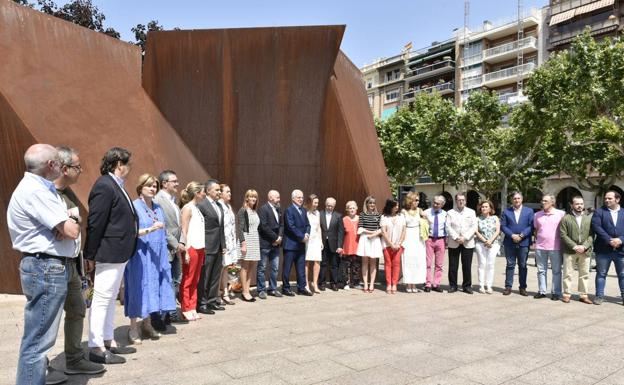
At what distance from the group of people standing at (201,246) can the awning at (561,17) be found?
91.1 ft

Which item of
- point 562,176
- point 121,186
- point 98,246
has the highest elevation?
point 562,176

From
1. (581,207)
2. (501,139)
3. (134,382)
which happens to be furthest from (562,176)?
(134,382)

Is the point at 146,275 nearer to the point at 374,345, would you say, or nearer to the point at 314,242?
the point at 374,345

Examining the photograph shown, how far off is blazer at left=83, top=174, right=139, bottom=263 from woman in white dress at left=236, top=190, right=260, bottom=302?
2.65 meters

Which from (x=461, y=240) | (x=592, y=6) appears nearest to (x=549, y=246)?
(x=461, y=240)

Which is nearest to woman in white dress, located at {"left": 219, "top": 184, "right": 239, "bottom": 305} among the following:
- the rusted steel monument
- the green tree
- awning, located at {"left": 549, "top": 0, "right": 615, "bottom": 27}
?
the rusted steel monument

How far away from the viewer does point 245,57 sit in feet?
24.9

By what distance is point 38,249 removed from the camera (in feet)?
9.23

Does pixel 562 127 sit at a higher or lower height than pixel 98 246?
higher

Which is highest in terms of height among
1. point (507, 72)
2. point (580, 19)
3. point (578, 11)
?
point (578, 11)

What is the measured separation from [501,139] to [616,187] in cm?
1126

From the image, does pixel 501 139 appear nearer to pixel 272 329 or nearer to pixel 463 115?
pixel 463 115

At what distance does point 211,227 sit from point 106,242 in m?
2.00

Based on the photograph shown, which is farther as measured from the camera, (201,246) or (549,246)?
(549,246)
